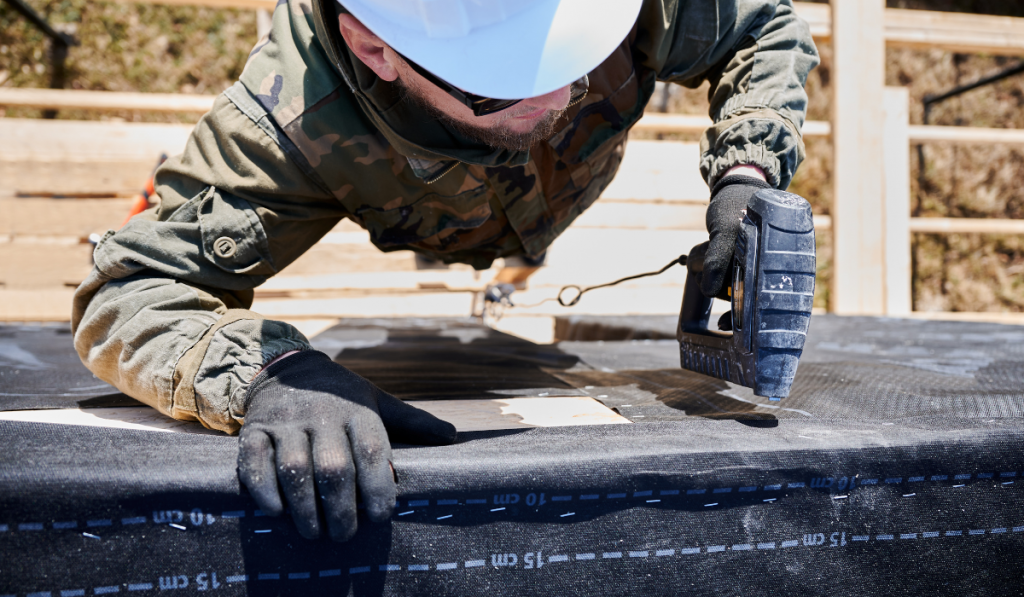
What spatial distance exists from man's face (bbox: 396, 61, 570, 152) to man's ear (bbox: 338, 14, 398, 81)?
0.01 meters

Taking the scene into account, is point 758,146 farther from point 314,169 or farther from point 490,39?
point 314,169

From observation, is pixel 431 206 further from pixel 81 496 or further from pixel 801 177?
pixel 801 177

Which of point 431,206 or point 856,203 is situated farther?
point 856,203

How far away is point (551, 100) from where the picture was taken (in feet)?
2.47

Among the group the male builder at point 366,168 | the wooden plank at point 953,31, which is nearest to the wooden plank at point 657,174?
the wooden plank at point 953,31

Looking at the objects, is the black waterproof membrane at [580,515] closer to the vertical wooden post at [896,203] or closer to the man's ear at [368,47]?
the man's ear at [368,47]

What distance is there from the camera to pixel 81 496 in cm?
47

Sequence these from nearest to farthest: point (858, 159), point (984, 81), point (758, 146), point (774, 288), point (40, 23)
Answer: point (774, 288), point (758, 146), point (858, 159), point (40, 23), point (984, 81)

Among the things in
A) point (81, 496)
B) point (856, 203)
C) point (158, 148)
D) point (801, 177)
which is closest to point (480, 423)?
point (81, 496)

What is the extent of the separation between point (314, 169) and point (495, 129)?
274mm

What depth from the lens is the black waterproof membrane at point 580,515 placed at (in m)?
0.48

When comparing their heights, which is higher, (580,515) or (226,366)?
(226,366)

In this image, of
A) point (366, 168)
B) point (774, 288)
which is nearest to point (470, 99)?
point (366, 168)

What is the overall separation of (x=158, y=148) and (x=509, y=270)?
4.25 feet
